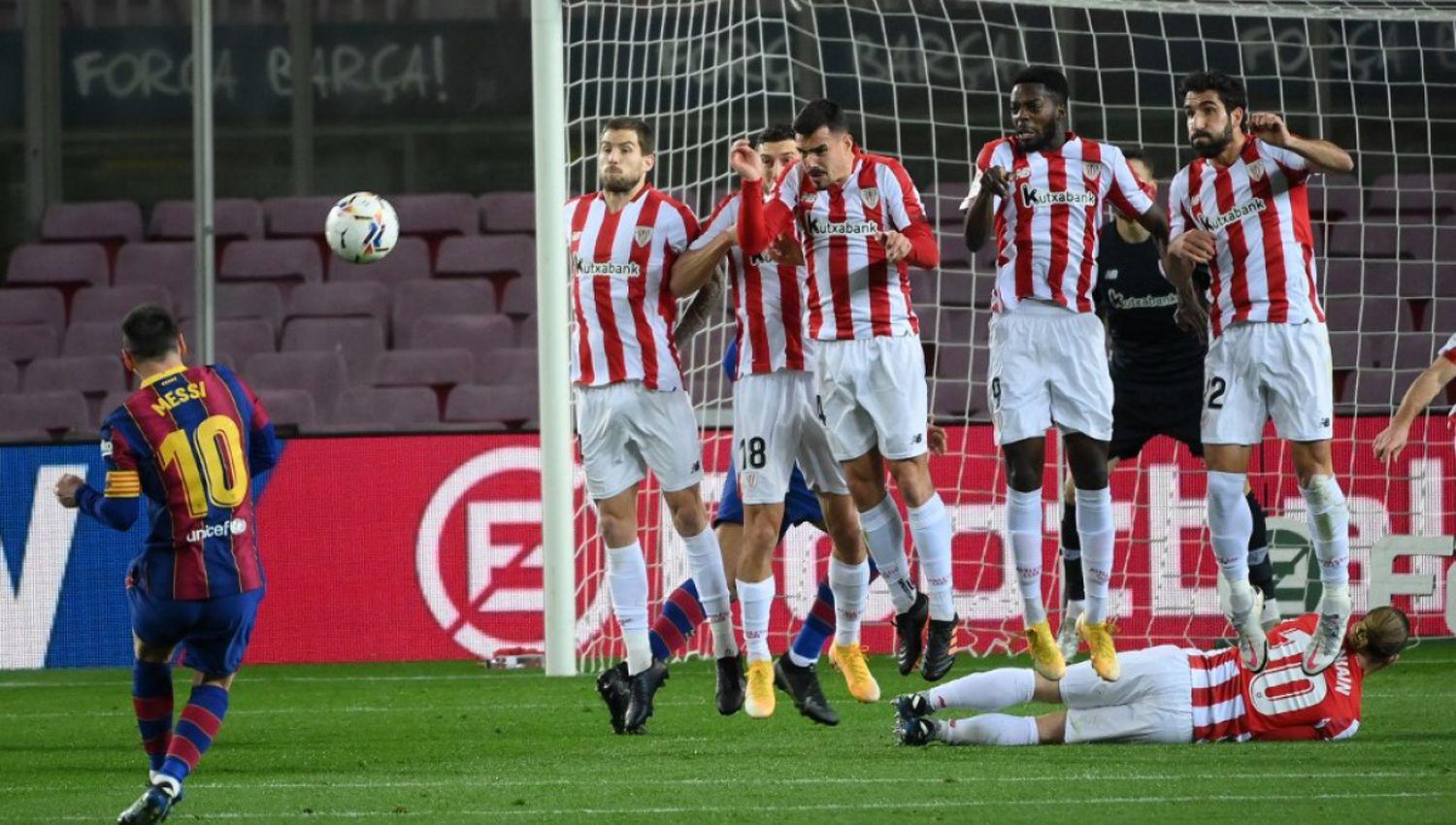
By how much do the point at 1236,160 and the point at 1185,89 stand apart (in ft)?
1.10

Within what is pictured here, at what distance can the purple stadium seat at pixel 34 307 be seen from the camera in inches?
627

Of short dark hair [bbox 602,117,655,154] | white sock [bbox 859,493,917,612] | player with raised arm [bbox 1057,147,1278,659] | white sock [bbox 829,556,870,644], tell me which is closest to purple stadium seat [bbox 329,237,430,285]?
player with raised arm [bbox 1057,147,1278,659]

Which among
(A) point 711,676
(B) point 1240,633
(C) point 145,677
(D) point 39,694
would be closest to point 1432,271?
(A) point 711,676

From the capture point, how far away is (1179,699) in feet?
24.9

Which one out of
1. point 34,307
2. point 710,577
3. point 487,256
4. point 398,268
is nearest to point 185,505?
point 710,577

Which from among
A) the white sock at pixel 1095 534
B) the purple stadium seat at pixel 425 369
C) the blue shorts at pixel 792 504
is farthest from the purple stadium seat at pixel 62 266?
the white sock at pixel 1095 534

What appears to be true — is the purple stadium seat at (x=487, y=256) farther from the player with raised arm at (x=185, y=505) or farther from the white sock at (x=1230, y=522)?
the player with raised arm at (x=185, y=505)

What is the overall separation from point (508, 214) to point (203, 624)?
33.8ft

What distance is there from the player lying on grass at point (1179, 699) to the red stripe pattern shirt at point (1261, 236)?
1.24 meters

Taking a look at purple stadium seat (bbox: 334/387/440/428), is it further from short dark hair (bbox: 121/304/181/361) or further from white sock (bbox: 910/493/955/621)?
short dark hair (bbox: 121/304/181/361)

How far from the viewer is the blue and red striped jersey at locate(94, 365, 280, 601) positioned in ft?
20.9

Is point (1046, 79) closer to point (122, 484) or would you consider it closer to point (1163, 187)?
Answer: point (122, 484)

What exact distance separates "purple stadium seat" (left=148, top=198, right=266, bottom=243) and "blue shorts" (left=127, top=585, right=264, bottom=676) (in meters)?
10.2

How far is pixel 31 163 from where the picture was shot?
17000 millimetres
